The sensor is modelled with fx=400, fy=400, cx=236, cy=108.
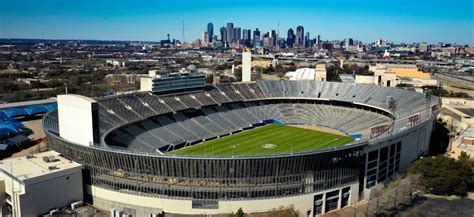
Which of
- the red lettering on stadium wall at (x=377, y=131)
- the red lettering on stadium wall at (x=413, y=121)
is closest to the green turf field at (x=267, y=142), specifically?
the red lettering on stadium wall at (x=377, y=131)

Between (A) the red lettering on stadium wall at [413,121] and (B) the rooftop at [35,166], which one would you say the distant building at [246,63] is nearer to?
(A) the red lettering on stadium wall at [413,121]

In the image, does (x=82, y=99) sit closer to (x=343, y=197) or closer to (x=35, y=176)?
(x=35, y=176)

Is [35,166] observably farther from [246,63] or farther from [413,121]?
[246,63]

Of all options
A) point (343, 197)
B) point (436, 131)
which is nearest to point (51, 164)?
point (343, 197)

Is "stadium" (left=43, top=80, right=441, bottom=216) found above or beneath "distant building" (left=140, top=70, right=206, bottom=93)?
beneath

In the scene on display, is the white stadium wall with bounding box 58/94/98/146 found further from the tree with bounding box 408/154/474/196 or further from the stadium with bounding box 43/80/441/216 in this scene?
the tree with bounding box 408/154/474/196

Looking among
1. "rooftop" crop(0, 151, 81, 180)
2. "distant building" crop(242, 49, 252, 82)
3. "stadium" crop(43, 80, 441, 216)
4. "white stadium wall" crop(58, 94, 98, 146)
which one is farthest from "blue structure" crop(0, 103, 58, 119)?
"distant building" crop(242, 49, 252, 82)
